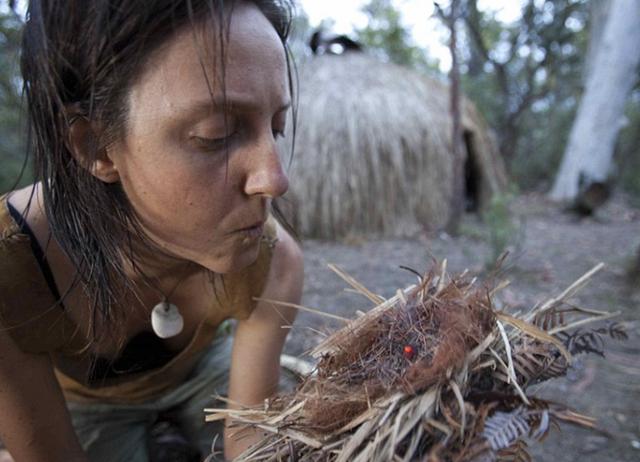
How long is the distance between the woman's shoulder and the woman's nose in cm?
54

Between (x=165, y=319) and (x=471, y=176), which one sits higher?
(x=165, y=319)

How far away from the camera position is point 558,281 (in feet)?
13.2

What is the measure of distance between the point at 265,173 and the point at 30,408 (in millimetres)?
810

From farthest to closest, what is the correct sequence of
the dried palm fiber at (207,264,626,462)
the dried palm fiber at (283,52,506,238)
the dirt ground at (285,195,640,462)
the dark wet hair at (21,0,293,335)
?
the dried palm fiber at (283,52,506,238) → the dirt ground at (285,195,640,462) → the dark wet hair at (21,0,293,335) → the dried palm fiber at (207,264,626,462)

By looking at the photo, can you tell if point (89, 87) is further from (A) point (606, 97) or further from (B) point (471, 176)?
(A) point (606, 97)

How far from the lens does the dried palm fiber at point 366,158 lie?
627 centimetres

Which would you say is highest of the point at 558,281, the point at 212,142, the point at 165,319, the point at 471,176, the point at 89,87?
the point at 89,87

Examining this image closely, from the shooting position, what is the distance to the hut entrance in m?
8.08

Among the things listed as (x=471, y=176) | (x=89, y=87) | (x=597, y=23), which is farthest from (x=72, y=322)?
(x=597, y=23)

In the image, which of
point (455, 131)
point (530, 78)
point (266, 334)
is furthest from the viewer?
point (530, 78)

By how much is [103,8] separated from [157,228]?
0.44 meters

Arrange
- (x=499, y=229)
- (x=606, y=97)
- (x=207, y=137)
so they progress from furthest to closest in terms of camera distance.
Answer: (x=606, y=97) → (x=499, y=229) → (x=207, y=137)

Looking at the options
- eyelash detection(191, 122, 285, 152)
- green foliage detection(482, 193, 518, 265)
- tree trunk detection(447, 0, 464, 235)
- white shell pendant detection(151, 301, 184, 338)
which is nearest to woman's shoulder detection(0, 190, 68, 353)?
white shell pendant detection(151, 301, 184, 338)

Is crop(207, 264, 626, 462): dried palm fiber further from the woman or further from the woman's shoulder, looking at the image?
the woman's shoulder
